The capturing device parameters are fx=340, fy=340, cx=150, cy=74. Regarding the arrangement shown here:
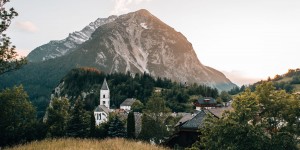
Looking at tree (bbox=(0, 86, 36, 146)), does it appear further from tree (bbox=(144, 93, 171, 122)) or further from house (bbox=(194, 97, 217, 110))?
house (bbox=(194, 97, 217, 110))

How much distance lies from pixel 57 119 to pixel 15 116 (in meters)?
8.22

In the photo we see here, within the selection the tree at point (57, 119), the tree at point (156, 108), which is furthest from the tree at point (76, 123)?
the tree at point (156, 108)

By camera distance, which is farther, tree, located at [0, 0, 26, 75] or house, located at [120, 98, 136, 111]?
house, located at [120, 98, 136, 111]

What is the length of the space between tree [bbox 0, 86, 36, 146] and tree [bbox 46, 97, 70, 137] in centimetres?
340

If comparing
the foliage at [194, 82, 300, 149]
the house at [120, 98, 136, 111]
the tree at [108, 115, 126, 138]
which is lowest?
the tree at [108, 115, 126, 138]

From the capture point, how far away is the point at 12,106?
67438 millimetres

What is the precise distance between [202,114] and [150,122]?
17958mm

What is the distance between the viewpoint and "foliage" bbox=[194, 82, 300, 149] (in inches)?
1426

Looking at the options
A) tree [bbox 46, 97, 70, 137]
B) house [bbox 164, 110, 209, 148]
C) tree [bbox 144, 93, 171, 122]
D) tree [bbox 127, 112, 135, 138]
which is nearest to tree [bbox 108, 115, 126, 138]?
tree [bbox 127, 112, 135, 138]

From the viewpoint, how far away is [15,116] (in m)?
68.3

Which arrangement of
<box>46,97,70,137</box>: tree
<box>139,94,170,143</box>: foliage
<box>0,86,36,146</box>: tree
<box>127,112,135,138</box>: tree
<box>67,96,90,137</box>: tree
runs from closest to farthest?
1. <box>0,86,36,146</box>: tree
2. <box>46,97,70,137</box>: tree
3. <box>139,94,170,143</box>: foliage
4. <box>67,96,90,137</box>: tree
5. <box>127,112,135,138</box>: tree

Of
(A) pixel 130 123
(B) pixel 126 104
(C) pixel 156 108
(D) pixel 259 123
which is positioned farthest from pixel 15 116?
(B) pixel 126 104

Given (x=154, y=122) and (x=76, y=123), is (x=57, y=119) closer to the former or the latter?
(x=76, y=123)

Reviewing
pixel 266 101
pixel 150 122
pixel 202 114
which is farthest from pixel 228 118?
pixel 150 122
